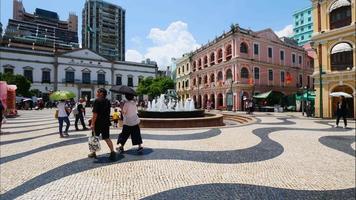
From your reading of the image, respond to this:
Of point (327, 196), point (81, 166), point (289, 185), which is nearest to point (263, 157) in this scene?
point (289, 185)

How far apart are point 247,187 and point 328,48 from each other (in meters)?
20.0

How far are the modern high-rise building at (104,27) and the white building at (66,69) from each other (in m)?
50.2

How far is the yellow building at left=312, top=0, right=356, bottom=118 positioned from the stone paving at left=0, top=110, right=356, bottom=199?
13548 mm

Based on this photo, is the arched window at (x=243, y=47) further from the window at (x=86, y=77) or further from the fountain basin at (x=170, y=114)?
the window at (x=86, y=77)

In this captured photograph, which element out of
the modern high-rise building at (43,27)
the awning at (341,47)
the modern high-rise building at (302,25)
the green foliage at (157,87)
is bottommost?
the green foliage at (157,87)

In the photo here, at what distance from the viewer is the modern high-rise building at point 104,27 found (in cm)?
10656

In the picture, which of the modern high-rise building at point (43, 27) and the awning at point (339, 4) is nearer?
the awning at point (339, 4)

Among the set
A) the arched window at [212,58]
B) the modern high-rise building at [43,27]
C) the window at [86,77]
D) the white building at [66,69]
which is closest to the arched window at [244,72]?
the arched window at [212,58]

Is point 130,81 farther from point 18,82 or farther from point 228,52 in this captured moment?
point 228,52

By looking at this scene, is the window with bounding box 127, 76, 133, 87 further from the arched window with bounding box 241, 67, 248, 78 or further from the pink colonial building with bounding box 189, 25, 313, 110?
the arched window with bounding box 241, 67, 248, 78

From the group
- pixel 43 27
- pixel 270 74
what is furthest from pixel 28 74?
pixel 43 27

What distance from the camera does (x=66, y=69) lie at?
167 feet

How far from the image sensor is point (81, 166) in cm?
543

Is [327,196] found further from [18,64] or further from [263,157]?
[18,64]
